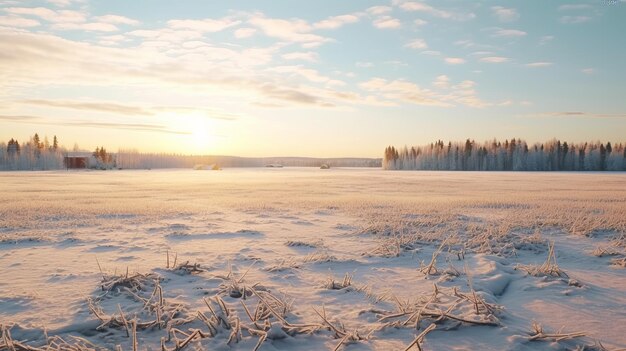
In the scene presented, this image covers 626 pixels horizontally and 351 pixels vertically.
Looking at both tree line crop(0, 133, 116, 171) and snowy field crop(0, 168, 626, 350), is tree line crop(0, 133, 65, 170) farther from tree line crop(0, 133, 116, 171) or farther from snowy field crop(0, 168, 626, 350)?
snowy field crop(0, 168, 626, 350)

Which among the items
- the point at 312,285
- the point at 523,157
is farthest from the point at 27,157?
the point at 523,157

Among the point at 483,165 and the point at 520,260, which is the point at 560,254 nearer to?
the point at 520,260

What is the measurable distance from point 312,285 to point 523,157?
134686 mm

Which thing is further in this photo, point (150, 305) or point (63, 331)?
point (150, 305)

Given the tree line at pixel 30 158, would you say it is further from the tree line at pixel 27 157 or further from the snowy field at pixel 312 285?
the snowy field at pixel 312 285

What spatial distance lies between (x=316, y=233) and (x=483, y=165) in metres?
129

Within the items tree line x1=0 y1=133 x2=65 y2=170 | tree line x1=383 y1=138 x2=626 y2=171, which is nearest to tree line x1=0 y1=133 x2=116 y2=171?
tree line x1=0 y1=133 x2=65 y2=170

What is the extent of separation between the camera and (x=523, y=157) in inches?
4796

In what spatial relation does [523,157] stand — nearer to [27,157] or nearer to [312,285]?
[312,285]

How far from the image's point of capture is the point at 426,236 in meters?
10.4

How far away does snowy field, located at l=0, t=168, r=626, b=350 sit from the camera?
4504 mm

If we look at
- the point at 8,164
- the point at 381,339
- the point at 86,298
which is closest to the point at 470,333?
the point at 381,339

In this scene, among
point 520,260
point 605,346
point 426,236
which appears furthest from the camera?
point 426,236

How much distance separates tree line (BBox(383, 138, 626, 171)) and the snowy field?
12376 cm
